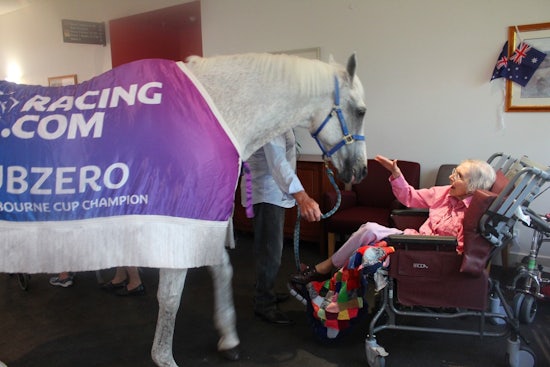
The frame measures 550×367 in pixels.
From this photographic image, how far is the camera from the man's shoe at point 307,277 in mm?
2328

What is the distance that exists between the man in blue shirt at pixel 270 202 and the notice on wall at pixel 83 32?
455cm

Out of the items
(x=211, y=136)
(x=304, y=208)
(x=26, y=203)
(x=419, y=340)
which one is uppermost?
(x=211, y=136)

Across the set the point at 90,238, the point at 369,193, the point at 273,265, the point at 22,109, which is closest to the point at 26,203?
the point at 90,238

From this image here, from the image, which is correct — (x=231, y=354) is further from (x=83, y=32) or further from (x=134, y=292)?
(x=83, y=32)

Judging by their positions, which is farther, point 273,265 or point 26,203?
point 273,265

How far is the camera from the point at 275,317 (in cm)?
236

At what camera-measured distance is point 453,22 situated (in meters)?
3.36

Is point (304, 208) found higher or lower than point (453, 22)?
lower

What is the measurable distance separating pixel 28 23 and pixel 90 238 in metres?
6.92

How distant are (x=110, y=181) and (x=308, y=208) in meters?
0.85

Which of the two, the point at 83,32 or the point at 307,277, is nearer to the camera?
the point at 307,277

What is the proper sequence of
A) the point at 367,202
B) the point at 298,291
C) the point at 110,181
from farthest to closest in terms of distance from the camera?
the point at 367,202 → the point at 298,291 → the point at 110,181

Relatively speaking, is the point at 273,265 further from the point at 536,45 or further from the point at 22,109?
the point at 536,45

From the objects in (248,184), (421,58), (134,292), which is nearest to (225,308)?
(248,184)
